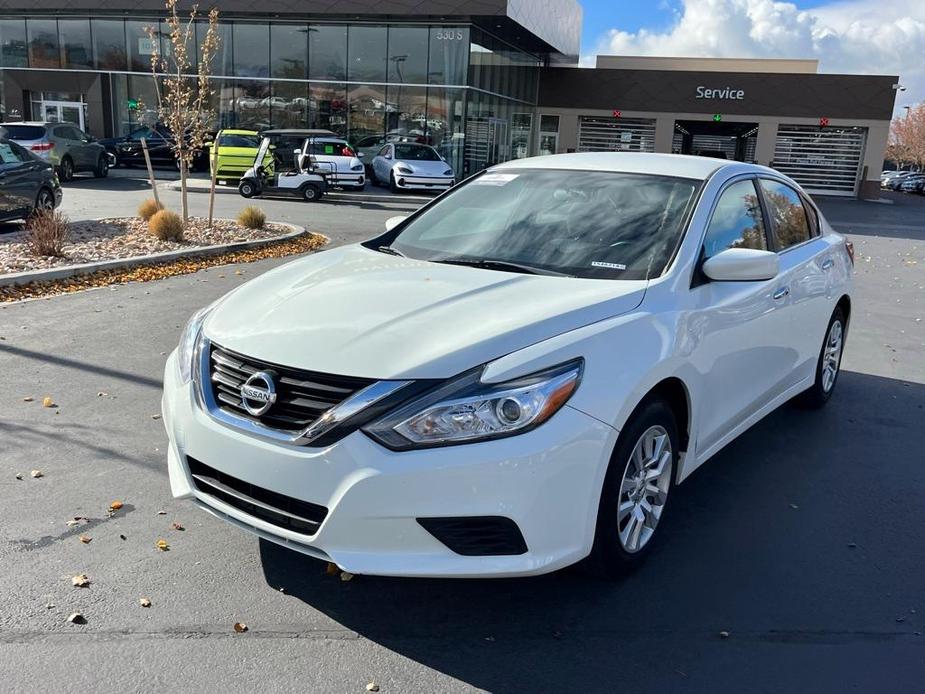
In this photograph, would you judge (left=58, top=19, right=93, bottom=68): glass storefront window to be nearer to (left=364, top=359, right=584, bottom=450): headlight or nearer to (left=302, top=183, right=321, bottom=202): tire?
(left=302, top=183, right=321, bottom=202): tire

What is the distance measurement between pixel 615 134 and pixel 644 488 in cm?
4110

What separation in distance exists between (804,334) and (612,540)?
8.49ft

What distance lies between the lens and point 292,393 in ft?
9.75

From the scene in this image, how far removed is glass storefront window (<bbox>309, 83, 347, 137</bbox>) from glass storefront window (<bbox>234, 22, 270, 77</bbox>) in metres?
2.29

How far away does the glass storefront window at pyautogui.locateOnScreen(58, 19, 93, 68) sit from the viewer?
115 ft

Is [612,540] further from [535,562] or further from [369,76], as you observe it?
[369,76]

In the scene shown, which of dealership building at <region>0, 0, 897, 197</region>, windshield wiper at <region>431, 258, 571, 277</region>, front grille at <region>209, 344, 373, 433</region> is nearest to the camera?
front grille at <region>209, 344, 373, 433</region>

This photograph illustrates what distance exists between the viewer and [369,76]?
32375 mm

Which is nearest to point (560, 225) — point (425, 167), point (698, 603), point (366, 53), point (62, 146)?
point (698, 603)

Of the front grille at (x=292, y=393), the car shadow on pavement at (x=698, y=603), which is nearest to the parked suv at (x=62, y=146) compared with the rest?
the front grille at (x=292, y=393)

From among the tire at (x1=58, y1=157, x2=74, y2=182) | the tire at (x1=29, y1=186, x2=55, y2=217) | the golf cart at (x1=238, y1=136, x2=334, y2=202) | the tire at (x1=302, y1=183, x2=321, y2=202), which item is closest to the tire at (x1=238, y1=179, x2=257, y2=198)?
the golf cart at (x1=238, y1=136, x2=334, y2=202)

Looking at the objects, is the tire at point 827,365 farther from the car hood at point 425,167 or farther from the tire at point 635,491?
the car hood at point 425,167

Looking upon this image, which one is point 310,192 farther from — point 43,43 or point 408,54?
point 43,43

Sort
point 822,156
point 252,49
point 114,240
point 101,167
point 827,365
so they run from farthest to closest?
point 822,156 → point 252,49 → point 101,167 → point 114,240 → point 827,365
